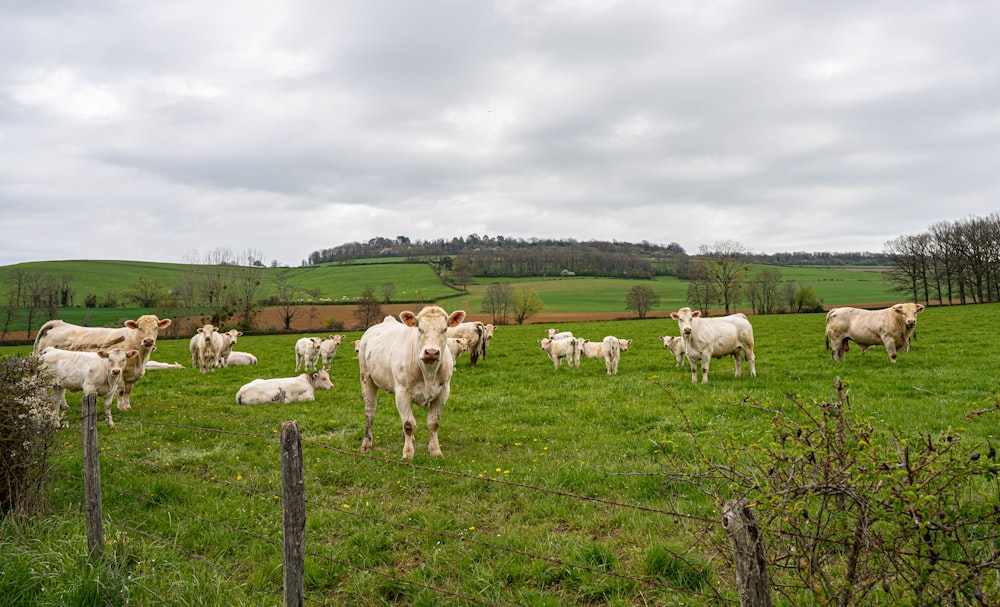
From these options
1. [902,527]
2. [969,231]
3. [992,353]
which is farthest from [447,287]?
[902,527]

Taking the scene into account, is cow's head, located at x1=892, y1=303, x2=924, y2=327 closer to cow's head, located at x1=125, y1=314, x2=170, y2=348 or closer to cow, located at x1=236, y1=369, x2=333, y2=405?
cow, located at x1=236, y1=369, x2=333, y2=405

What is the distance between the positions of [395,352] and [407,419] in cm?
118

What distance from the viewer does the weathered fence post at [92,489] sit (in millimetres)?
4336

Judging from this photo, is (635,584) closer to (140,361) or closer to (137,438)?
(137,438)

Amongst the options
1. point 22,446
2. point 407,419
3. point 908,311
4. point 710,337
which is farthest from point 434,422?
→ point 908,311

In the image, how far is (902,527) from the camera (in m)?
2.23

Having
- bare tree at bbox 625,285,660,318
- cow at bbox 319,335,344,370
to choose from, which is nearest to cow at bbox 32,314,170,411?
cow at bbox 319,335,344,370

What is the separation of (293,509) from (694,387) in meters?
12.4

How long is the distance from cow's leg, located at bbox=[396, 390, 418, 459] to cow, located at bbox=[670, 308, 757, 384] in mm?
9328

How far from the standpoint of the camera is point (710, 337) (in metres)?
15.0

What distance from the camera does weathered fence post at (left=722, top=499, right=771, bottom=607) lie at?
2.43m

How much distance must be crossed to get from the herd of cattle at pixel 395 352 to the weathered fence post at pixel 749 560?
540 centimetres

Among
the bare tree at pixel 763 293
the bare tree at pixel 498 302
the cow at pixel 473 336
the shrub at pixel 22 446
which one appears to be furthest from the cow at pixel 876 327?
the bare tree at pixel 763 293

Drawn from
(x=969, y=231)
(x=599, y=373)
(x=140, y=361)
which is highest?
(x=969, y=231)
